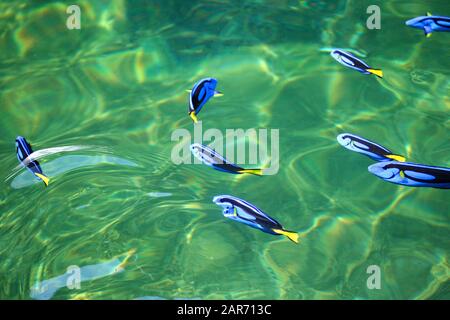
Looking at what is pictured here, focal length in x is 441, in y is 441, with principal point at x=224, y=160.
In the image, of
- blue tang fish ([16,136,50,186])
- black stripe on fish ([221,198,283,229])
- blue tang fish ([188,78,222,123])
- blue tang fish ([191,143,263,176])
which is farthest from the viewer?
blue tang fish ([16,136,50,186])

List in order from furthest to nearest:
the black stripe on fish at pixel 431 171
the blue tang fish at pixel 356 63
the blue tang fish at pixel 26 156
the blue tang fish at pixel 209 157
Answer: the blue tang fish at pixel 356 63 < the blue tang fish at pixel 26 156 < the blue tang fish at pixel 209 157 < the black stripe on fish at pixel 431 171

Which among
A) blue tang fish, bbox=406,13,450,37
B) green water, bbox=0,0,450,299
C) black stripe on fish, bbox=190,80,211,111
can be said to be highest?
blue tang fish, bbox=406,13,450,37

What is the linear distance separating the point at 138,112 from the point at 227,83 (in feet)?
3.49

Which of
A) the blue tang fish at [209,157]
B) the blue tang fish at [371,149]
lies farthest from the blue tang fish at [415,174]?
the blue tang fish at [209,157]

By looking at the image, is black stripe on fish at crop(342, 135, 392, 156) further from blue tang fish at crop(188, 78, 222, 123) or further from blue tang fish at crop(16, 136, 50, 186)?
blue tang fish at crop(16, 136, 50, 186)

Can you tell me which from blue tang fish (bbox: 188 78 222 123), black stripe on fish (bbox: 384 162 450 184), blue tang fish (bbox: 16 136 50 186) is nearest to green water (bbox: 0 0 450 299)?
blue tang fish (bbox: 16 136 50 186)

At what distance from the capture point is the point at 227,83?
5.08 metres

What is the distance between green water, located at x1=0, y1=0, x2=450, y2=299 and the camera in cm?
384

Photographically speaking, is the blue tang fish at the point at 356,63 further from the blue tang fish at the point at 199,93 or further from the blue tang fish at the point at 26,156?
the blue tang fish at the point at 26,156

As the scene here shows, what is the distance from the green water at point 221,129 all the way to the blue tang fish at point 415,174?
1024 millimetres

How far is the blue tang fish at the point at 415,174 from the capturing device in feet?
9.65

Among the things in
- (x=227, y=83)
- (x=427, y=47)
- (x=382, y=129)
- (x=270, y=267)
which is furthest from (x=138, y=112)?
(x=427, y=47)

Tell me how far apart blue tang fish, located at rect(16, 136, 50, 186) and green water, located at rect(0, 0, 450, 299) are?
26 cm

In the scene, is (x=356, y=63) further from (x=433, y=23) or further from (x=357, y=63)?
(x=433, y=23)
